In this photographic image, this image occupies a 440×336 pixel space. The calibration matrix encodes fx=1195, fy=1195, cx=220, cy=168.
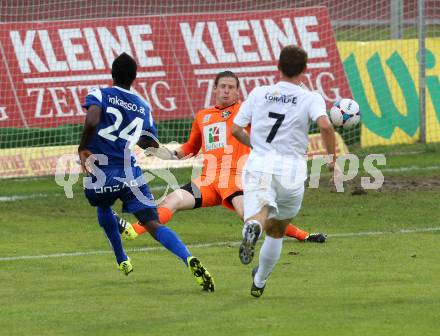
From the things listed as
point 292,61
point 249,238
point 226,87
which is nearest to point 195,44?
point 226,87

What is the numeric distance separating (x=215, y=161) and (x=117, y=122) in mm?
2519

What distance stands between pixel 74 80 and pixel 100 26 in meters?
1.10

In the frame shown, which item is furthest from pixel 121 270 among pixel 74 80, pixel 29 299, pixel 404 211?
pixel 74 80

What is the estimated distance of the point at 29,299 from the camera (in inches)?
392

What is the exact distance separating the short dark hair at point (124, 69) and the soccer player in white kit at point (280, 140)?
4.29ft

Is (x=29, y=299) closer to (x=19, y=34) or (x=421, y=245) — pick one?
(x=421, y=245)

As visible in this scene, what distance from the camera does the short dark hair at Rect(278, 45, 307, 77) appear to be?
30.8ft

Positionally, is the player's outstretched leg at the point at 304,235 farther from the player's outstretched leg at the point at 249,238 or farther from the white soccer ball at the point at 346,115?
the player's outstretched leg at the point at 249,238

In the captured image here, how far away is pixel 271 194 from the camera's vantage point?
9414mm

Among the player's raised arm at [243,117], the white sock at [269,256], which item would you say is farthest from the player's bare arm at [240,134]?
the white sock at [269,256]

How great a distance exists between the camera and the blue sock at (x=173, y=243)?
10.1m

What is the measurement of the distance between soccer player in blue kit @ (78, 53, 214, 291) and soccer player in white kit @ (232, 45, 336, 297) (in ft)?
3.74

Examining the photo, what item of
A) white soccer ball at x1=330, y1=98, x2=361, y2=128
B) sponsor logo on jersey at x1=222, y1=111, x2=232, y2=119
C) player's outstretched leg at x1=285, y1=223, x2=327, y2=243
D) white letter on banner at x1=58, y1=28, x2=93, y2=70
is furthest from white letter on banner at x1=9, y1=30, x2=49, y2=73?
white soccer ball at x1=330, y1=98, x2=361, y2=128

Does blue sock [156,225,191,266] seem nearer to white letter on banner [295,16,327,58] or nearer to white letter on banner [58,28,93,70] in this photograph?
white letter on banner [58,28,93,70]
